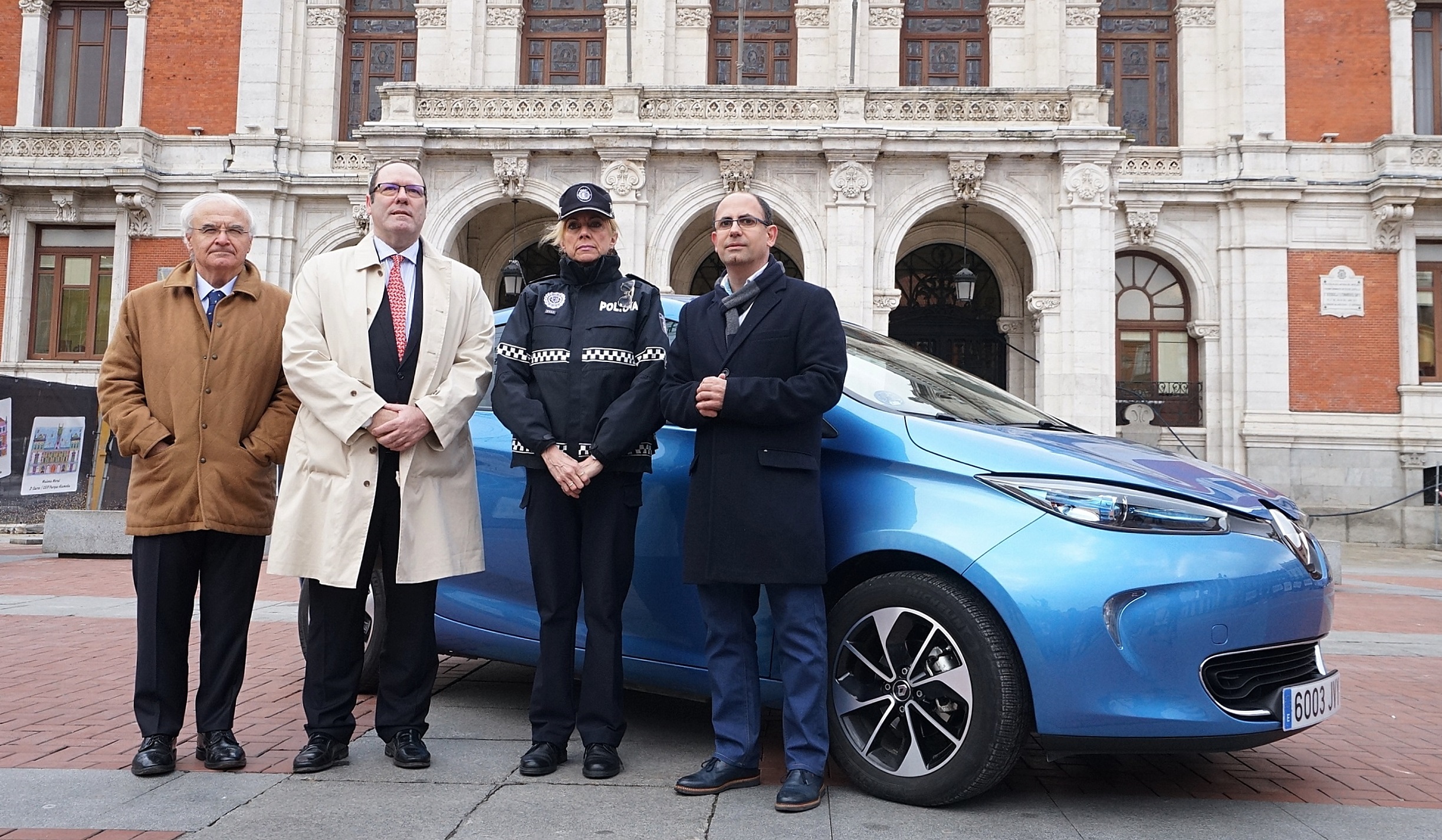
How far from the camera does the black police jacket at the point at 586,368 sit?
369cm

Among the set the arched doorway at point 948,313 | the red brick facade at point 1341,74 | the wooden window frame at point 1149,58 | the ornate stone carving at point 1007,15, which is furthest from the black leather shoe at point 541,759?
the red brick facade at point 1341,74

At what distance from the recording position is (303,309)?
3854mm

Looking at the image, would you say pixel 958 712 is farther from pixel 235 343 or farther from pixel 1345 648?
pixel 1345 648

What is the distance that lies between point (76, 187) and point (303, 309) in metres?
23.5

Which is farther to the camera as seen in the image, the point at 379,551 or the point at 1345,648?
the point at 1345,648

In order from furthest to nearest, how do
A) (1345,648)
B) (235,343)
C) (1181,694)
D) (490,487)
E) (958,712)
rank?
1. (1345,648)
2. (490,487)
3. (235,343)
4. (958,712)
5. (1181,694)

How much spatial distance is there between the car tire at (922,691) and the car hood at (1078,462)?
17.8 inches

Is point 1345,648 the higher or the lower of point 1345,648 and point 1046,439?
the lower

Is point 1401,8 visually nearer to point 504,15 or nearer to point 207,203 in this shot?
point 504,15

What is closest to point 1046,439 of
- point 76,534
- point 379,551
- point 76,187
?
point 379,551

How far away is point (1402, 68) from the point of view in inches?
858

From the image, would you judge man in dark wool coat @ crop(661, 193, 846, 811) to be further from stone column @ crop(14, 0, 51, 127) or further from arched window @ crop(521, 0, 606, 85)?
stone column @ crop(14, 0, 51, 127)

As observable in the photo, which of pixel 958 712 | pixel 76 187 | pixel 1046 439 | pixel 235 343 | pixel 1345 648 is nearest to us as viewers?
pixel 958 712

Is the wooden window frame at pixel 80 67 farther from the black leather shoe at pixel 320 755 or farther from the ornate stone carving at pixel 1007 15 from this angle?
the black leather shoe at pixel 320 755
